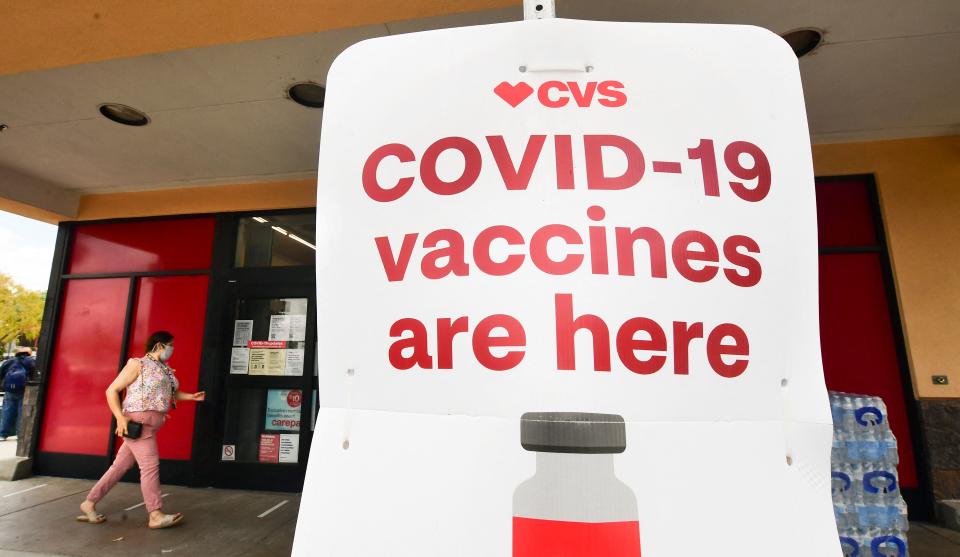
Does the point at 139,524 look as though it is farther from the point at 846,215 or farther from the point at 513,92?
the point at 846,215

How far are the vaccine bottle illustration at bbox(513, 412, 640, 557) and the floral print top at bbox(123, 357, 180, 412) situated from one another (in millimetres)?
4277

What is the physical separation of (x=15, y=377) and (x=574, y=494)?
10883 mm

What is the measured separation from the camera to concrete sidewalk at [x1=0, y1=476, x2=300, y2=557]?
3557 mm

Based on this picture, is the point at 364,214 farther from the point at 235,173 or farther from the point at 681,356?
the point at 235,173

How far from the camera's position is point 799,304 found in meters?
0.81

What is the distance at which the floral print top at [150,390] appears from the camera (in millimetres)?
3852

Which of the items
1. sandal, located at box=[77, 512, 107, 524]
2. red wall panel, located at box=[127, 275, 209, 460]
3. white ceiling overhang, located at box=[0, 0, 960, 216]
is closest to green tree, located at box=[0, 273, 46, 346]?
red wall panel, located at box=[127, 275, 209, 460]

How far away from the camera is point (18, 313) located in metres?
26.9

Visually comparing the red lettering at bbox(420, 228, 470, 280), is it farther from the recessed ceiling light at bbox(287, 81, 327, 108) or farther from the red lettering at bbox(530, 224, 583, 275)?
the recessed ceiling light at bbox(287, 81, 327, 108)

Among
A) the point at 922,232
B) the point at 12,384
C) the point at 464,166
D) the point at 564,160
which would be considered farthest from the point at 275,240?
the point at 922,232

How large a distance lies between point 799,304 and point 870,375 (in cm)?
470

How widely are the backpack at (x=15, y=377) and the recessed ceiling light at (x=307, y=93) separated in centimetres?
792

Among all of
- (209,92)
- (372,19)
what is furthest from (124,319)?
(372,19)

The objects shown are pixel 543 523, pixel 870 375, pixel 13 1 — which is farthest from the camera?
pixel 870 375
